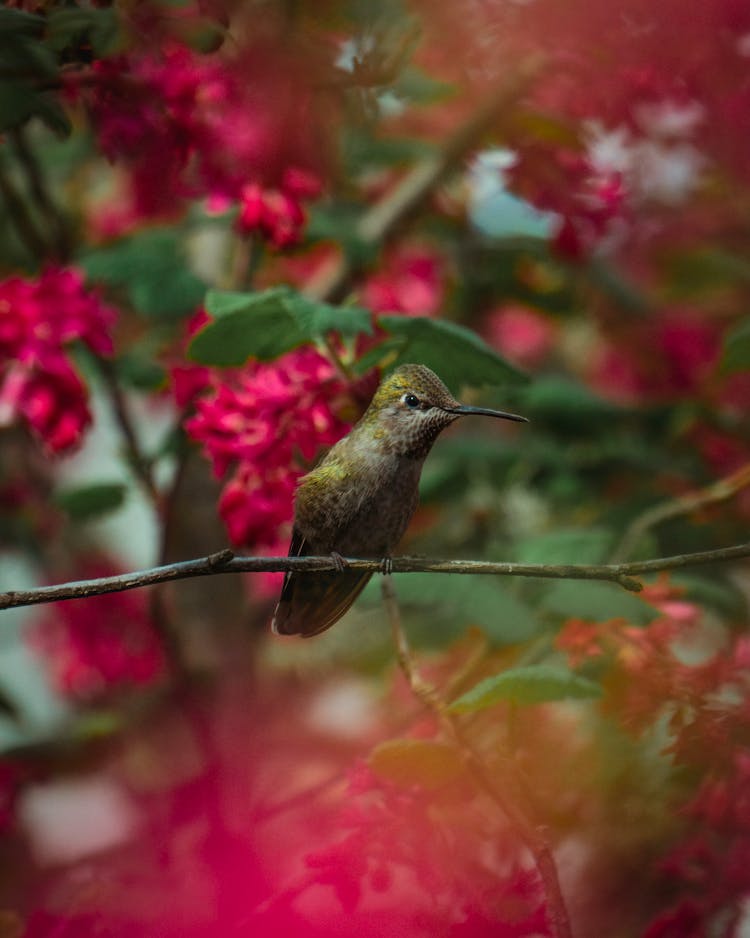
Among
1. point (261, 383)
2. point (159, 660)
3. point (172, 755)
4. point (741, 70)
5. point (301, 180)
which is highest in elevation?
point (741, 70)

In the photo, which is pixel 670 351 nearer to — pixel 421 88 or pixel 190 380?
pixel 421 88

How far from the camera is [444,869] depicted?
1.06 meters

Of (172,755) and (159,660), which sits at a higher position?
(159,660)

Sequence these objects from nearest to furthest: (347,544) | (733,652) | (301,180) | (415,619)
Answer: (347,544) → (733,652) → (301,180) → (415,619)

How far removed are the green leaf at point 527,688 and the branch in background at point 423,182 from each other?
986mm

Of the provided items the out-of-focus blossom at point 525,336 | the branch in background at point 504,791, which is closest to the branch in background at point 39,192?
the branch in background at point 504,791

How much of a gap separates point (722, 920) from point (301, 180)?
1.13 meters

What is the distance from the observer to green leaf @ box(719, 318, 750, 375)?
1.32 meters

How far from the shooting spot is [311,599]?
1158 millimetres

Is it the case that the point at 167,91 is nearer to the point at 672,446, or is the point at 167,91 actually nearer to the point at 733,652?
the point at 733,652

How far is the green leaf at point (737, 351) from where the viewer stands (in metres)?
1.32

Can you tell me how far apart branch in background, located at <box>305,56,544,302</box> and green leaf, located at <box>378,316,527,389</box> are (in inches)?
26.6

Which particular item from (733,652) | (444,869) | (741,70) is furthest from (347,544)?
(741,70)

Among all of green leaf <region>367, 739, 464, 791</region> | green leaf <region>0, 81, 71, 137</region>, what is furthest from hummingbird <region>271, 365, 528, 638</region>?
green leaf <region>0, 81, 71, 137</region>
